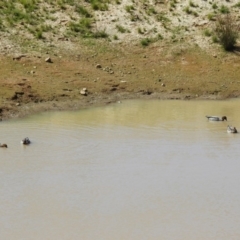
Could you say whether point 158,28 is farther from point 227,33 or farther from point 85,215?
point 85,215

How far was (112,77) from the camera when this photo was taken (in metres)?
20.8

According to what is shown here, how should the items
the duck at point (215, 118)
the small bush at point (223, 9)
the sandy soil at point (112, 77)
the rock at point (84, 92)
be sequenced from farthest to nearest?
the small bush at point (223, 9)
the rock at point (84, 92)
the sandy soil at point (112, 77)
the duck at point (215, 118)

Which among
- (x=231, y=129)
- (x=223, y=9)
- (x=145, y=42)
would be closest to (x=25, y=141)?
(x=231, y=129)

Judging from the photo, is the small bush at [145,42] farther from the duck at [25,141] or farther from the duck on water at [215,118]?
the duck at [25,141]

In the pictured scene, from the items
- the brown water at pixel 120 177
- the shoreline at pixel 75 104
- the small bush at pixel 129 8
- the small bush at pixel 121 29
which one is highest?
the small bush at pixel 129 8

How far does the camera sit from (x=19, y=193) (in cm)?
1185

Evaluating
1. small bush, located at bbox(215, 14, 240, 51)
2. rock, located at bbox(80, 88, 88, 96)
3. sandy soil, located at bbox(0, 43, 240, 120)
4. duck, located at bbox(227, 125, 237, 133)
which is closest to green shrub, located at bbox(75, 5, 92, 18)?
sandy soil, located at bbox(0, 43, 240, 120)

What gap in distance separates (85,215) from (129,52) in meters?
12.1

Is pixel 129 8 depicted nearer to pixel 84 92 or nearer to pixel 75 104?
pixel 84 92

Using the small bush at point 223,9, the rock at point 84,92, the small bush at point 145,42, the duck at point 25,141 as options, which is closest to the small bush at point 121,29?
the small bush at point 145,42

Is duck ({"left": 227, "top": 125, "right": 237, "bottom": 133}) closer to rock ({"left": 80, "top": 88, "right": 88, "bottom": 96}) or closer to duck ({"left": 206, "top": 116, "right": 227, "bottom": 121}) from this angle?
duck ({"left": 206, "top": 116, "right": 227, "bottom": 121})

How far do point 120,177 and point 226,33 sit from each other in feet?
36.2

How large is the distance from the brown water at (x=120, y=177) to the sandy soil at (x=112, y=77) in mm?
1156

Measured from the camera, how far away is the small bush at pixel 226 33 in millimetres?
22859
